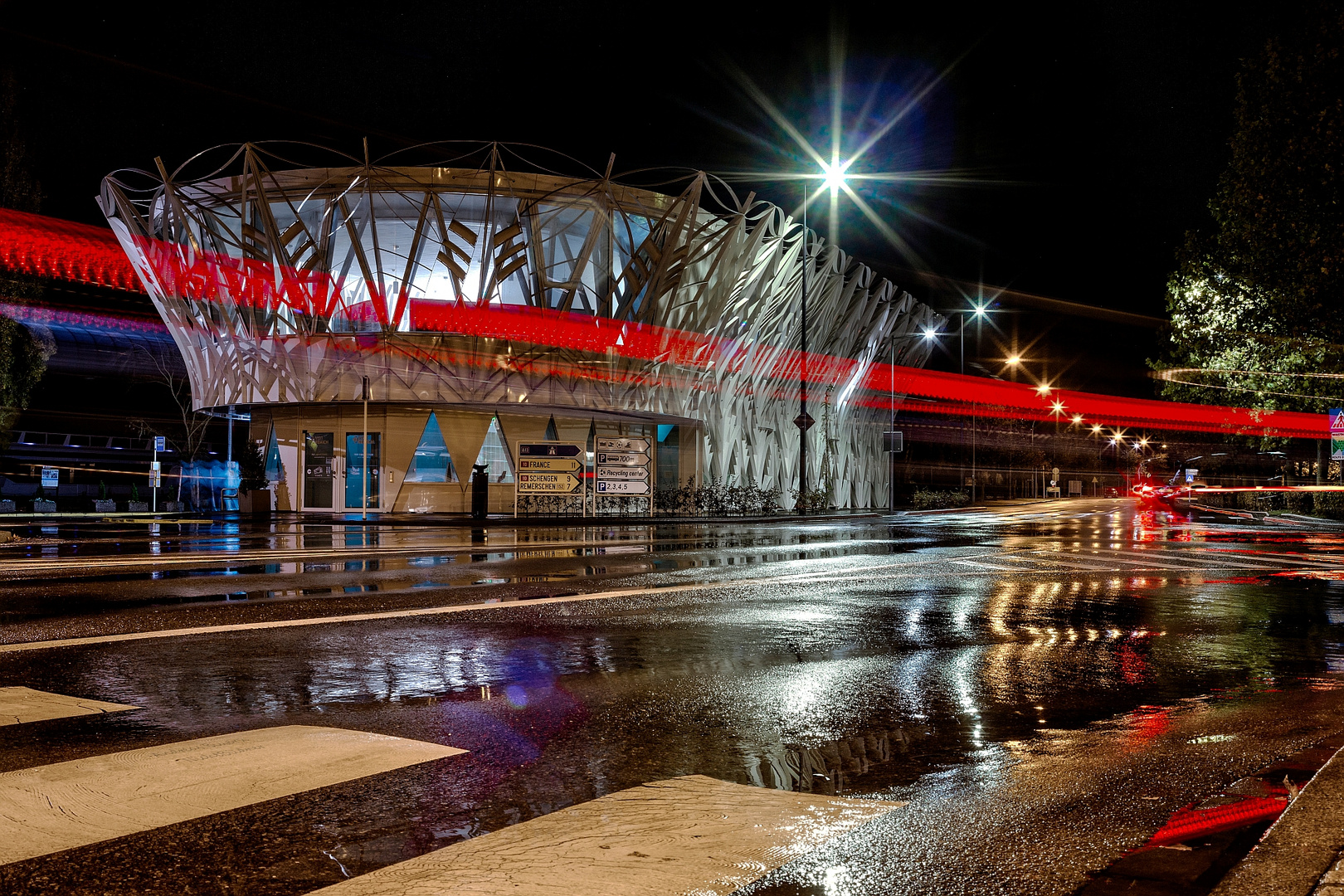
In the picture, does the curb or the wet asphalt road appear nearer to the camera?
the curb

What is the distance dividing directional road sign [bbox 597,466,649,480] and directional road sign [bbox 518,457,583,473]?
4.18 ft

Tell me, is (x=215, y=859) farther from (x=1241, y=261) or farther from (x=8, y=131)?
(x=8, y=131)

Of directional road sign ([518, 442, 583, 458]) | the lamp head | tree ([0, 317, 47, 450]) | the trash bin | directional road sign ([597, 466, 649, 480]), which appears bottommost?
the trash bin

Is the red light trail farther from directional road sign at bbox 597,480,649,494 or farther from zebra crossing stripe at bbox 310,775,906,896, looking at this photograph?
zebra crossing stripe at bbox 310,775,906,896

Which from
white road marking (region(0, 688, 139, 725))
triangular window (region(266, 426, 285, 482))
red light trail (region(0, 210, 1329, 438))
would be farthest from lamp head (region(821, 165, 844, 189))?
white road marking (region(0, 688, 139, 725))

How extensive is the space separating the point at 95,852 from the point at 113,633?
577 centimetres

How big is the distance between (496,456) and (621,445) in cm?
581

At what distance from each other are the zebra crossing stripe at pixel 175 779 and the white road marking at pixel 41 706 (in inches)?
41.9

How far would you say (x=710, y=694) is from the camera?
21.1ft

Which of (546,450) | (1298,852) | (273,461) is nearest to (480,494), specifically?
(546,450)

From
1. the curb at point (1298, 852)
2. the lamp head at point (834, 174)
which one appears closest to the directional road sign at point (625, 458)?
the lamp head at point (834, 174)

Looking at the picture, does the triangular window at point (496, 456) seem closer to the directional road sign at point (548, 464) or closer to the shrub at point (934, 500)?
the directional road sign at point (548, 464)

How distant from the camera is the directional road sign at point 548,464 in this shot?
118 feet

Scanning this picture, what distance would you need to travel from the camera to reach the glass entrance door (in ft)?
128
